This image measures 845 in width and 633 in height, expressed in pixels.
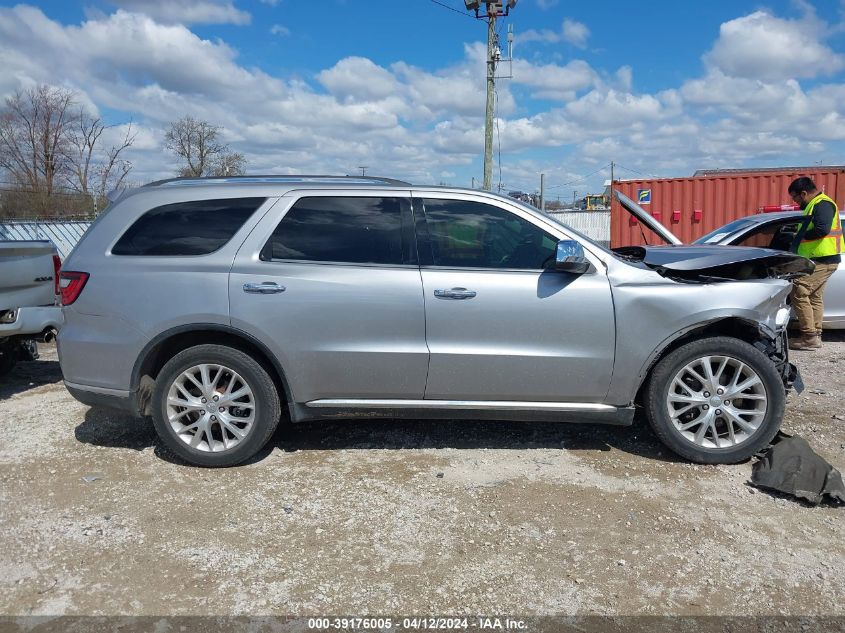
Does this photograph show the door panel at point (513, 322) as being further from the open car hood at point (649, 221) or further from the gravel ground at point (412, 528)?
the open car hood at point (649, 221)

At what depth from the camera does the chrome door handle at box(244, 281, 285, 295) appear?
396cm

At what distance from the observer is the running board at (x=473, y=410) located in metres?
4.03

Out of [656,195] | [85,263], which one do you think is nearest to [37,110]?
[656,195]

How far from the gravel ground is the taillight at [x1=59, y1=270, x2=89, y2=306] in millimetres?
1134

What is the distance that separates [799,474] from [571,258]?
1861mm

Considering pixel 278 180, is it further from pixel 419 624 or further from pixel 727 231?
pixel 727 231

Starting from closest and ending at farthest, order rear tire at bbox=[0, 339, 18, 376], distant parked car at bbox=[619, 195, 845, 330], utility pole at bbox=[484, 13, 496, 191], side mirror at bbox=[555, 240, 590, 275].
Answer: side mirror at bbox=[555, 240, 590, 275] < rear tire at bbox=[0, 339, 18, 376] < distant parked car at bbox=[619, 195, 845, 330] < utility pole at bbox=[484, 13, 496, 191]

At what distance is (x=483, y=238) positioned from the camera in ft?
13.3

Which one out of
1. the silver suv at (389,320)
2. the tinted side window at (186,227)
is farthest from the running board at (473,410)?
the tinted side window at (186,227)

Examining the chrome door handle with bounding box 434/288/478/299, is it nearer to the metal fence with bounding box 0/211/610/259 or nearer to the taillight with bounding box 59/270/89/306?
the taillight with bounding box 59/270/89/306

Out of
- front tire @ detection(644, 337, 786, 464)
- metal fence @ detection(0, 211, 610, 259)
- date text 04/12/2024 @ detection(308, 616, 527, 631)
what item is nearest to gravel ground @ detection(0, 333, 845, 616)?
date text 04/12/2024 @ detection(308, 616, 527, 631)

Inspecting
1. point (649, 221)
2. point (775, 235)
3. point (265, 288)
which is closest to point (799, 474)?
point (649, 221)

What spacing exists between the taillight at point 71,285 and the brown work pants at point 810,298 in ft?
22.8

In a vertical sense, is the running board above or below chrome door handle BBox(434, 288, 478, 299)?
below
